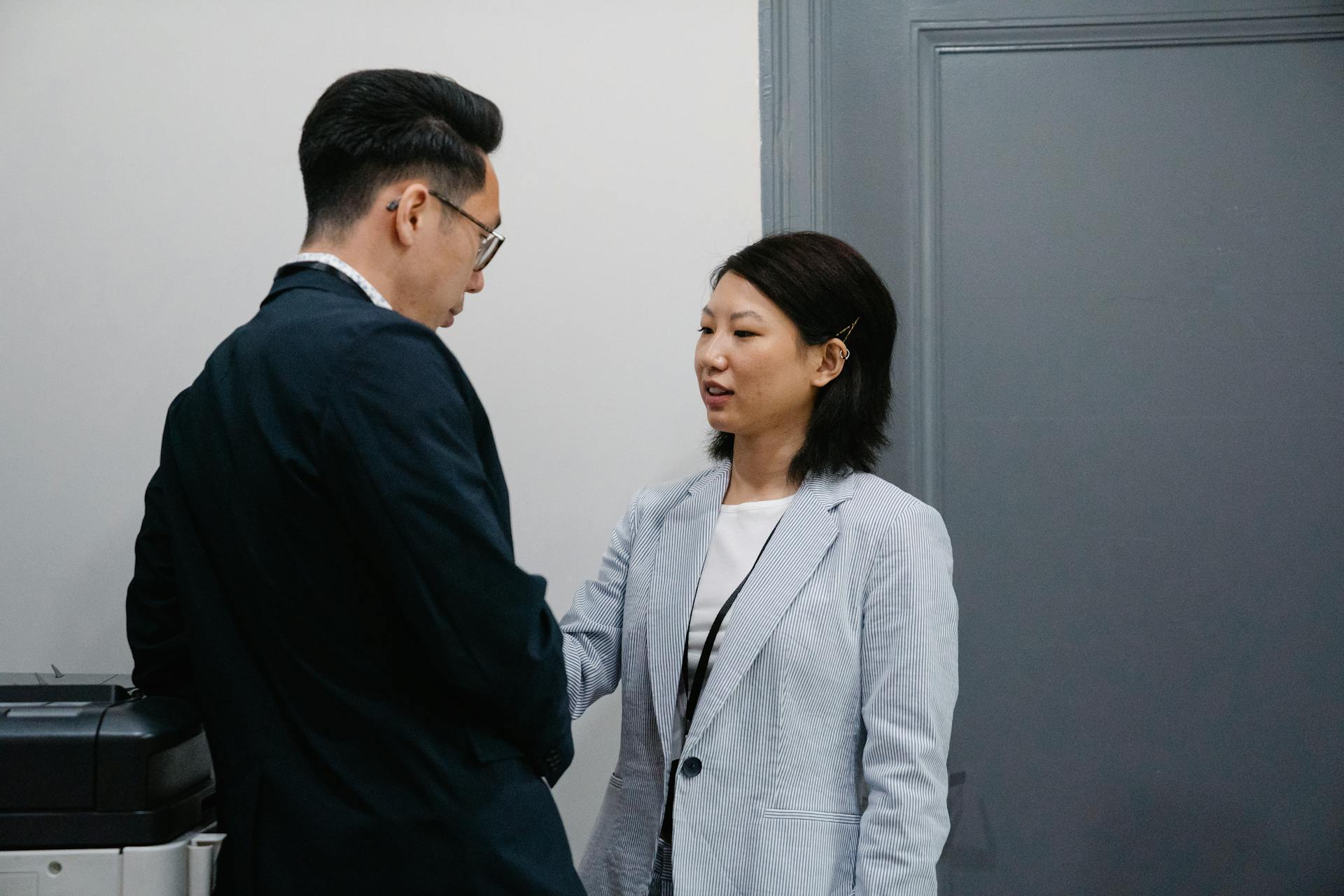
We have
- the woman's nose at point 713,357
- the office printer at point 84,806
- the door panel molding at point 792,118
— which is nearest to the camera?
the office printer at point 84,806

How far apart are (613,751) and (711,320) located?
2.95 feet

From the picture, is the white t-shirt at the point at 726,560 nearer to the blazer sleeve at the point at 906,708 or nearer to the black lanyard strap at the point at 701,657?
the black lanyard strap at the point at 701,657

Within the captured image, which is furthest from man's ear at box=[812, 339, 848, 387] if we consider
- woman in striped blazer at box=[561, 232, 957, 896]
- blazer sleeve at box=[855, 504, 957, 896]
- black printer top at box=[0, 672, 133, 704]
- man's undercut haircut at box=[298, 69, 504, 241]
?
black printer top at box=[0, 672, 133, 704]

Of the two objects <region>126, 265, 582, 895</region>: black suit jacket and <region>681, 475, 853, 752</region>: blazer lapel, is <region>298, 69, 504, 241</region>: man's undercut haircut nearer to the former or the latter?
<region>126, 265, 582, 895</region>: black suit jacket

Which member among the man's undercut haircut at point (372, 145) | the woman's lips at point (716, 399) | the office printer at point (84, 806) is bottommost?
the office printer at point (84, 806)

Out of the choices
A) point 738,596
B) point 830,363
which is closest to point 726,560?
point 738,596

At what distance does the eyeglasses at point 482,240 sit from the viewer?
1.24 meters

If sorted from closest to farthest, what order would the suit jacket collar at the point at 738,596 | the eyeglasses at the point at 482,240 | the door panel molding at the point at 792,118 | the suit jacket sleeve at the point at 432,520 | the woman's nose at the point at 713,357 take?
the suit jacket sleeve at the point at 432,520 → the eyeglasses at the point at 482,240 → the suit jacket collar at the point at 738,596 → the woman's nose at the point at 713,357 → the door panel molding at the point at 792,118

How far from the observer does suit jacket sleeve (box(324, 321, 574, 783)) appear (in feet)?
3.33

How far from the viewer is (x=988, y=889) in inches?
83.6

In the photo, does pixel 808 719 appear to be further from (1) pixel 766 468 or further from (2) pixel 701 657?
A: (1) pixel 766 468

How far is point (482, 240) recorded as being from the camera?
1305mm

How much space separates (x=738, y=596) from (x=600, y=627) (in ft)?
0.87

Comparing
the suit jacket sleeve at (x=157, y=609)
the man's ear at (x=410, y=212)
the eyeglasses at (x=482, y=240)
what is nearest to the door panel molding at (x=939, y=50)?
the eyeglasses at (x=482, y=240)
